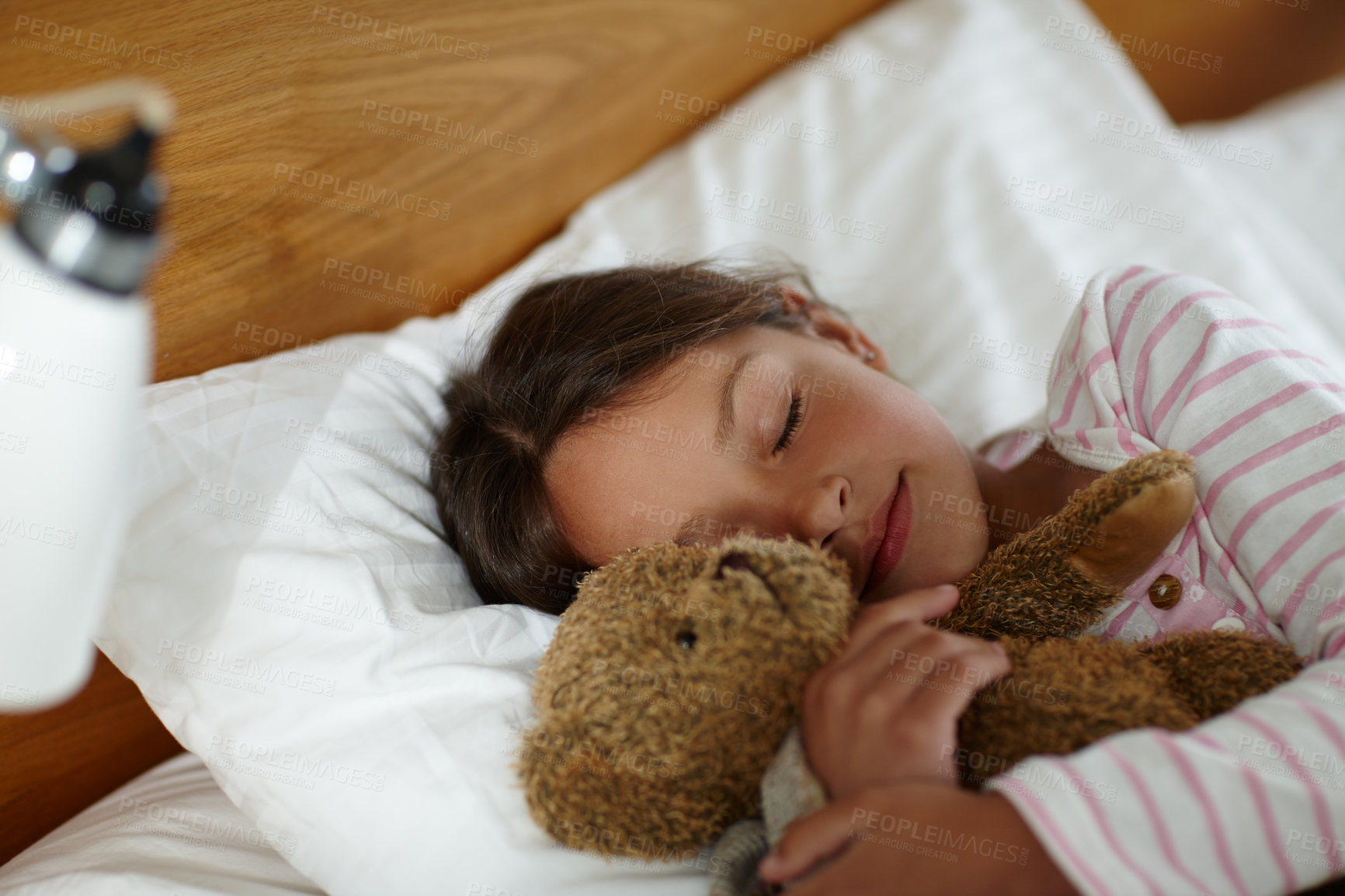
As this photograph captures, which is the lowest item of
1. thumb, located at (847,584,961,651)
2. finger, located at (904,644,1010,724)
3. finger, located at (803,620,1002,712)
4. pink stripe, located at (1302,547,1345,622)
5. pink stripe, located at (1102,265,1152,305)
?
pink stripe, located at (1302,547,1345,622)

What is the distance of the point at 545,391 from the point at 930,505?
0.42 meters

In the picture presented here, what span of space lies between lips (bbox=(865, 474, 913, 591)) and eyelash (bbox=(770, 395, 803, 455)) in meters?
0.11

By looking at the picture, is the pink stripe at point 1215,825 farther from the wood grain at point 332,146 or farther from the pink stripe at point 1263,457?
the wood grain at point 332,146

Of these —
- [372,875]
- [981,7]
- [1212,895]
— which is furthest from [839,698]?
[981,7]

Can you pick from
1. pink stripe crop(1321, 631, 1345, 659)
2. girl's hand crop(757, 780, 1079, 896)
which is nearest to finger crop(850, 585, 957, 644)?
girl's hand crop(757, 780, 1079, 896)

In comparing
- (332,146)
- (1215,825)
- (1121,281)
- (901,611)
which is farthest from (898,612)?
(332,146)

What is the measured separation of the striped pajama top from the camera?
57cm

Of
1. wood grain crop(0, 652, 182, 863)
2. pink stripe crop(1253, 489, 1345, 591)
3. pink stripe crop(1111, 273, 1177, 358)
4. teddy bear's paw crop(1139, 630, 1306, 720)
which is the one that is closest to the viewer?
teddy bear's paw crop(1139, 630, 1306, 720)

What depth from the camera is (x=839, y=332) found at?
3.74 ft

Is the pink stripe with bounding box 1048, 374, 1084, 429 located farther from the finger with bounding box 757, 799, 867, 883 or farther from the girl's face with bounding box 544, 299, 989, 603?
the finger with bounding box 757, 799, 867, 883

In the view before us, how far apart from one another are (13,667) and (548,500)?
0.54m

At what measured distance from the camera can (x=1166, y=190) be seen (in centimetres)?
137

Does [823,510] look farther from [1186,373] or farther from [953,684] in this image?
[1186,373]

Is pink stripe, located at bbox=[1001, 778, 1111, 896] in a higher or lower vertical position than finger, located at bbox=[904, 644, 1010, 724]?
lower
